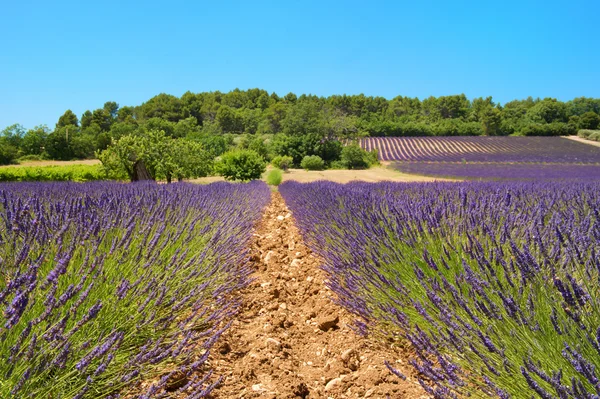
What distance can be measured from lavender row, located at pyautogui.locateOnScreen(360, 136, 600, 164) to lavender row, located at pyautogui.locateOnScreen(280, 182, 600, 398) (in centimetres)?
2995

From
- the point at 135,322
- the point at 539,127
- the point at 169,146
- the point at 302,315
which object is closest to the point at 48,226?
the point at 135,322

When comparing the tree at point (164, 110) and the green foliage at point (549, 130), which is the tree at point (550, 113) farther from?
the tree at point (164, 110)

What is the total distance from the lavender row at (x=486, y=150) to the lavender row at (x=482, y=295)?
98.3 feet

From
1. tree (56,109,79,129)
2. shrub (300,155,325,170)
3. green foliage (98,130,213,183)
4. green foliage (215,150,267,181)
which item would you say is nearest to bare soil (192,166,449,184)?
green foliage (215,150,267,181)

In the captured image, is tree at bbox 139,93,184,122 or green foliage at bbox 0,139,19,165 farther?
tree at bbox 139,93,184,122

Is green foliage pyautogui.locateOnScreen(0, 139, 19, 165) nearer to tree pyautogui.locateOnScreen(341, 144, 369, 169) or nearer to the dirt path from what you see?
tree pyautogui.locateOnScreen(341, 144, 369, 169)

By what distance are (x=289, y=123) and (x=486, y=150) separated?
62.3 feet

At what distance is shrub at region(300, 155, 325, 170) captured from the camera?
3109cm

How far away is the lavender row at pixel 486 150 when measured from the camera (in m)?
30.7

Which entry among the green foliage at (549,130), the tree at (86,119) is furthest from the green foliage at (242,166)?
the tree at (86,119)

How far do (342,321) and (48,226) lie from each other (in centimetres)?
193

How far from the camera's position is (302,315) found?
10.3 feet

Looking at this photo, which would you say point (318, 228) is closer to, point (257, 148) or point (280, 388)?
point (280, 388)

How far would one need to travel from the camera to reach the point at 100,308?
1316 mm
